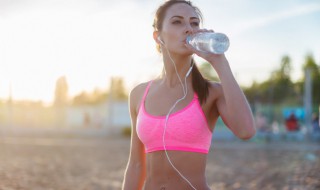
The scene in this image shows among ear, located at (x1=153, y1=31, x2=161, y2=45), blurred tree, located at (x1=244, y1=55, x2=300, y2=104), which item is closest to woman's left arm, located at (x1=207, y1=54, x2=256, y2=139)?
ear, located at (x1=153, y1=31, x2=161, y2=45)

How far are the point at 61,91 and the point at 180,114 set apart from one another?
96.8ft

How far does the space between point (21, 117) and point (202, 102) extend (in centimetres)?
3190

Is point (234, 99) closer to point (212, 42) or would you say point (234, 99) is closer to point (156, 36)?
point (212, 42)

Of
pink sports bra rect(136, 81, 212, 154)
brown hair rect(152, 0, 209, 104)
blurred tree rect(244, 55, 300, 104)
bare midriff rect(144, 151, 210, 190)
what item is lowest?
bare midriff rect(144, 151, 210, 190)

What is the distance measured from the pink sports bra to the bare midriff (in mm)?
34

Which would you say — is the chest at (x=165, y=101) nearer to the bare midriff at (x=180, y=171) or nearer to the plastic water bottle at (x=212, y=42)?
the bare midriff at (x=180, y=171)

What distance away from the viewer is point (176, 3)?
2.42 meters

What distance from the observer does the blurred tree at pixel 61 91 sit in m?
28.5

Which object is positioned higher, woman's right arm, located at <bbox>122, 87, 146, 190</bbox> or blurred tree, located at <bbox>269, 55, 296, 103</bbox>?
blurred tree, located at <bbox>269, 55, 296, 103</bbox>

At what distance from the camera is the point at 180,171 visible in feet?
7.41

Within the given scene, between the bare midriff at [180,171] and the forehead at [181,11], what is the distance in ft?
2.30

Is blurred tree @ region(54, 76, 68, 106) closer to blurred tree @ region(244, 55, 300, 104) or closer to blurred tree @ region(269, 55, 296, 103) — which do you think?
blurred tree @ region(244, 55, 300, 104)

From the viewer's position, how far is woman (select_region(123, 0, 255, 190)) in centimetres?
204

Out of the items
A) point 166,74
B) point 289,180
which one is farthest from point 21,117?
point 166,74
